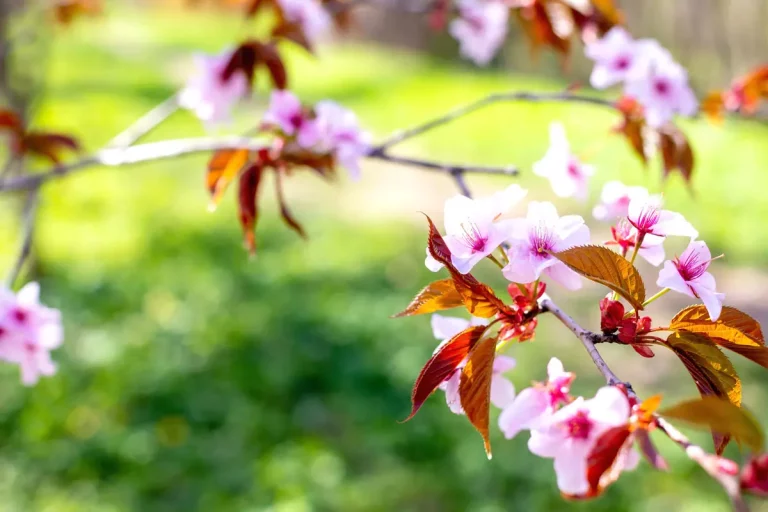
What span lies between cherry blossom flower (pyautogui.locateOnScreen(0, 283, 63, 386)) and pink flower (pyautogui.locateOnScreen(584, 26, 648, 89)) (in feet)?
2.84

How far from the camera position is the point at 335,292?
3.20 meters

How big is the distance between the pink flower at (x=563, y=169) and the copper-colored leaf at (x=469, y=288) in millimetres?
504

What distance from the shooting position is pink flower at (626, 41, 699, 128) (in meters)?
1.11

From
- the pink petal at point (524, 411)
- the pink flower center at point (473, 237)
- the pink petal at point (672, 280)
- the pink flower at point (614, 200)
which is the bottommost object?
the pink petal at point (524, 411)

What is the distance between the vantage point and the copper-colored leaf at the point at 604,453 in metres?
0.47

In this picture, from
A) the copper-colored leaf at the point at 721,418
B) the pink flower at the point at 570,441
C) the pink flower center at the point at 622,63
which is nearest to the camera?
the copper-colored leaf at the point at 721,418

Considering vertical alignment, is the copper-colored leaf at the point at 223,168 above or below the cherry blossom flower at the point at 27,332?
above

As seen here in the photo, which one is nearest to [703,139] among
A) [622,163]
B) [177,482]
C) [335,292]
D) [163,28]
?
Result: [622,163]

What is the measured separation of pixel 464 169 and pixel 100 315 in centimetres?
226

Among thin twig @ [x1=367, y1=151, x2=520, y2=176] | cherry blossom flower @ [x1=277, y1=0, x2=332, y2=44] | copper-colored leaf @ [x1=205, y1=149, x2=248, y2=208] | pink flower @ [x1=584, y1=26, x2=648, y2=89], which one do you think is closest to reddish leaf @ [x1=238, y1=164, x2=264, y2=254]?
copper-colored leaf @ [x1=205, y1=149, x2=248, y2=208]

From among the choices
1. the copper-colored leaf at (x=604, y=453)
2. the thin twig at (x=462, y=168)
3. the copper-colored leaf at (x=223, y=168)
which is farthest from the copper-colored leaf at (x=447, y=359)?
the copper-colored leaf at (x=223, y=168)

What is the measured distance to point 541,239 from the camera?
0.58 meters

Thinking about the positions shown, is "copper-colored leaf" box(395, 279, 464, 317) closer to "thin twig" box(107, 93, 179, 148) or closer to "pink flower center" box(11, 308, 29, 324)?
"pink flower center" box(11, 308, 29, 324)

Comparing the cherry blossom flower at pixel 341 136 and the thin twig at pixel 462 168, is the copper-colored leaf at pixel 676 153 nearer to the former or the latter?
the thin twig at pixel 462 168
